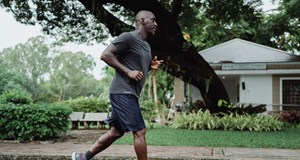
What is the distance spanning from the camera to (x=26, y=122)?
27.2ft

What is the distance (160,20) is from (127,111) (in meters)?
7.55

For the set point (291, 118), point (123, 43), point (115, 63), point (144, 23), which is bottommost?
point (291, 118)

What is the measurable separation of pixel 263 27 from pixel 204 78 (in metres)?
17.5

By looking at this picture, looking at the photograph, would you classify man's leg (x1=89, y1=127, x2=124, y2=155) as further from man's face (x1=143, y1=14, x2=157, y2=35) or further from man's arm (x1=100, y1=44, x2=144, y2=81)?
man's face (x1=143, y1=14, x2=157, y2=35)

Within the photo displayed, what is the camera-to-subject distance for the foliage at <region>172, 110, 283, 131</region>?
11.6 meters

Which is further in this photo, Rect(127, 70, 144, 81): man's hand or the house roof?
the house roof

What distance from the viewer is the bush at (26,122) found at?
834cm

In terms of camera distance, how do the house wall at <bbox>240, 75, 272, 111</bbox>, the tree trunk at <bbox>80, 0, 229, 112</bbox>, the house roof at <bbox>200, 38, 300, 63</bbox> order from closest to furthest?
the tree trunk at <bbox>80, 0, 229, 112</bbox> < the house wall at <bbox>240, 75, 272, 111</bbox> < the house roof at <bbox>200, 38, 300, 63</bbox>

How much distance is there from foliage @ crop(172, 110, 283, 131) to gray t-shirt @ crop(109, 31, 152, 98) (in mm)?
8173

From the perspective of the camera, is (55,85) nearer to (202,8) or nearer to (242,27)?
(242,27)

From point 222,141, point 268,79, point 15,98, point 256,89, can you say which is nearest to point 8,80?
point 256,89

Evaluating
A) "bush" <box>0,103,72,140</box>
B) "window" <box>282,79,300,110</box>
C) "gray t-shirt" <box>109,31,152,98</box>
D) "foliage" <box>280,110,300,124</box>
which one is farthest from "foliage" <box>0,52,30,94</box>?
"gray t-shirt" <box>109,31,152,98</box>

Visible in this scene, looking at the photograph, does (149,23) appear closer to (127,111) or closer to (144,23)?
(144,23)

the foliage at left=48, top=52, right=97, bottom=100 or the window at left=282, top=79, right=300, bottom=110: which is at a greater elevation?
the foliage at left=48, top=52, right=97, bottom=100
